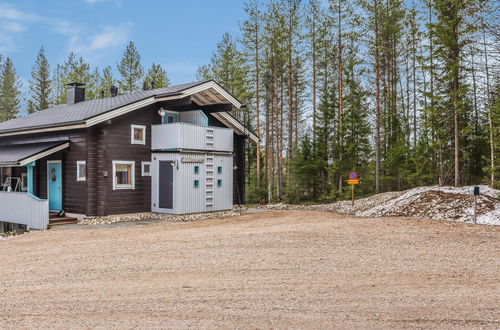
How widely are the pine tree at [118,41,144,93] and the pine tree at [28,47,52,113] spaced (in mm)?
9372

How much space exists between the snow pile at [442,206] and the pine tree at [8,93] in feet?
143

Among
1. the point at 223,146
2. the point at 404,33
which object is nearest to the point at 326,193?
the point at 223,146

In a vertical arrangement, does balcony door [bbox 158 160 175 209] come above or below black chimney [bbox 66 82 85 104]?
below

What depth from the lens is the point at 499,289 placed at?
6535 mm

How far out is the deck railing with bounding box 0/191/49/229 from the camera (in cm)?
1511

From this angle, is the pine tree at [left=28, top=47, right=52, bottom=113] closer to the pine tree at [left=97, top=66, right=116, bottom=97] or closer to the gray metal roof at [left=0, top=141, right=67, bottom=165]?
the pine tree at [left=97, top=66, right=116, bottom=97]

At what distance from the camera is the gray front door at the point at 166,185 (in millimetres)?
17406

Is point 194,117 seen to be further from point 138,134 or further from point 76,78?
point 76,78

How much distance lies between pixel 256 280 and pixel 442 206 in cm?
1186

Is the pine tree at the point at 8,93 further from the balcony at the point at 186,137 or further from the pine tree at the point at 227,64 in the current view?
the balcony at the point at 186,137

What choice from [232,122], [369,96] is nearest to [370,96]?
[369,96]

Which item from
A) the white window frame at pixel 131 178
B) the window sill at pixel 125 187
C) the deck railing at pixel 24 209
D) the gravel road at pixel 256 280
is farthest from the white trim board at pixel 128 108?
the gravel road at pixel 256 280

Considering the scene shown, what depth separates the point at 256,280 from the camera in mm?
6926

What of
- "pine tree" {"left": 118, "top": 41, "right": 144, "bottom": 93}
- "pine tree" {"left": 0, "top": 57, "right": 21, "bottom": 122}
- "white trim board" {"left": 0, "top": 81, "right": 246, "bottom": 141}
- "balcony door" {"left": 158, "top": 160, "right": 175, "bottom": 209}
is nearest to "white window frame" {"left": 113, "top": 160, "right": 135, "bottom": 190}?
"balcony door" {"left": 158, "top": 160, "right": 175, "bottom": 209}
